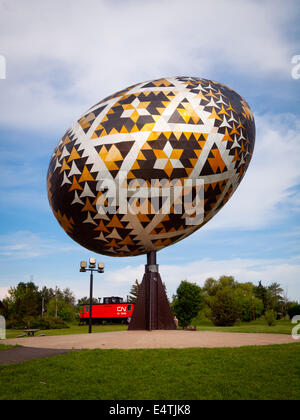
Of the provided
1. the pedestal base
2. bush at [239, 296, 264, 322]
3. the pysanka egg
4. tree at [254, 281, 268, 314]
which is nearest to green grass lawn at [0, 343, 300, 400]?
the pysanka egg

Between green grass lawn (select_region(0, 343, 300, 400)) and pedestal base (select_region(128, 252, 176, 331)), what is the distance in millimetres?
9042

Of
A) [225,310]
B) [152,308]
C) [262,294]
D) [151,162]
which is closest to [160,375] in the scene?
[151,162]

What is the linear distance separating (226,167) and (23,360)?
13.5 meters

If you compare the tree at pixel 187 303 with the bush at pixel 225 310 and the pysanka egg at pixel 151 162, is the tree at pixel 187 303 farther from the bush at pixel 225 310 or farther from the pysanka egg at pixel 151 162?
the pysanka egg at pixel 151 162

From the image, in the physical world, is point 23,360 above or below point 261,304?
above

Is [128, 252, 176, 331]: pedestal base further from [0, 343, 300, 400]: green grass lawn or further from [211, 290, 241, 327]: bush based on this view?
[211, 290, 241, 327]: bush

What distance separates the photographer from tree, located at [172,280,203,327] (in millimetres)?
37469

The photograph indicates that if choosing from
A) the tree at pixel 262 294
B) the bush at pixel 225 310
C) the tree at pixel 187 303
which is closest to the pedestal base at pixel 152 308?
the bush at pixel 225 310

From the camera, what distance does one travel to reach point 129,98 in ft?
60.5

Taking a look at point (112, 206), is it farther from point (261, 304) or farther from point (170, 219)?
point (261, 304)

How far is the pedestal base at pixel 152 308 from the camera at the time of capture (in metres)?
19.1

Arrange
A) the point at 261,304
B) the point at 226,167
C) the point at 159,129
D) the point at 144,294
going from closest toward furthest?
the point at 159,129 → the point at 226,167 → the point at 144,294 → the point at 261,304
